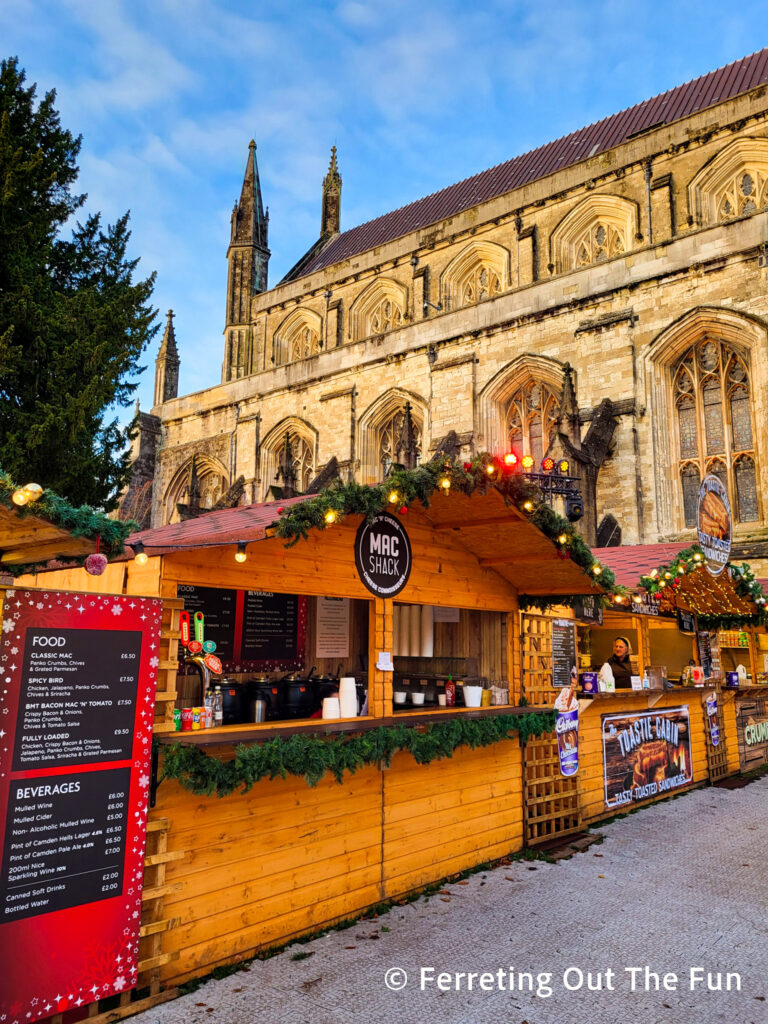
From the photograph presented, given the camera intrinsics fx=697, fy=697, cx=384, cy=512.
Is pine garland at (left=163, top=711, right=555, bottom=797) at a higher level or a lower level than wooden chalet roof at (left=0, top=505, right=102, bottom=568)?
lower

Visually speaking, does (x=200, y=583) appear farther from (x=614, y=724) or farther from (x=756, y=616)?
(x=756, y=616)

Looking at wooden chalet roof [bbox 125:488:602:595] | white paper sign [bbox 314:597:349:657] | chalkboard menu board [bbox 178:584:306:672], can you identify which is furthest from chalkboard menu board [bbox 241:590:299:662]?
wooden chalet roof [bbox 125:488:602:595]

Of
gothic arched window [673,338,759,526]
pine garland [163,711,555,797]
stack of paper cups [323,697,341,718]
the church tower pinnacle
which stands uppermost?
the church tower pinnacle

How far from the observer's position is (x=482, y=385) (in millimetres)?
18281

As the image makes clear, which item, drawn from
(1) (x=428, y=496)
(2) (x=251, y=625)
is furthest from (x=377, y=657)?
(2) (x=251, y=625)

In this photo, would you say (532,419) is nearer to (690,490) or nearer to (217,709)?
(690,490)

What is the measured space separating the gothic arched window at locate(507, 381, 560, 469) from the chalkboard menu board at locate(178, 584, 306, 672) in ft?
38.5

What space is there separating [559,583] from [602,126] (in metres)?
24.7

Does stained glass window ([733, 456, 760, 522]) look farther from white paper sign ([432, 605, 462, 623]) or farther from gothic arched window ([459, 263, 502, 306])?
gothic arched window ([459, 263, 502, 306])

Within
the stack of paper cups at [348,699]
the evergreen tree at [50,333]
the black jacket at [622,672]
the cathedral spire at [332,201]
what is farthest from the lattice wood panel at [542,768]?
the cathedral spire at [332,201]

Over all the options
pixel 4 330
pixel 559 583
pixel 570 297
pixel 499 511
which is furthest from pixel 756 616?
pixel 4 330

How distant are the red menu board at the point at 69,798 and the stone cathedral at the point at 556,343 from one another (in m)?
12.3

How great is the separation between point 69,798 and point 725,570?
8278mm

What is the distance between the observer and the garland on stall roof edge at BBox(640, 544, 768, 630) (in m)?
8.22
